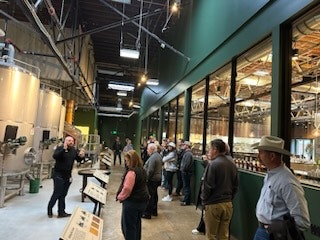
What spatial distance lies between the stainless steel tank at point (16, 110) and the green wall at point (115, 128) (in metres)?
25.5

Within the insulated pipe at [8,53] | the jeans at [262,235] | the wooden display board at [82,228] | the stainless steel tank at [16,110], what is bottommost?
the wooden display board at [82,228]

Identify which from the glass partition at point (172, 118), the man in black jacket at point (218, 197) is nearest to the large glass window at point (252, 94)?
the man in black jacket at point (218, 197)

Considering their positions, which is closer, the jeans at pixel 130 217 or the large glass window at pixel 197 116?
the jeans at pixel 130 217

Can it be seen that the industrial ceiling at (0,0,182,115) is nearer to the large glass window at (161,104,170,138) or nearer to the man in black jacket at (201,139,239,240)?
the large glass window at (161,104,170,138)

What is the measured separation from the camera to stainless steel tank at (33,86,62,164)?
8.44 m

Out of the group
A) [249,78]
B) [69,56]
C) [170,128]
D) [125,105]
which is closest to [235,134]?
[249,78]

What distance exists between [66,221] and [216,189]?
2896 millimetres

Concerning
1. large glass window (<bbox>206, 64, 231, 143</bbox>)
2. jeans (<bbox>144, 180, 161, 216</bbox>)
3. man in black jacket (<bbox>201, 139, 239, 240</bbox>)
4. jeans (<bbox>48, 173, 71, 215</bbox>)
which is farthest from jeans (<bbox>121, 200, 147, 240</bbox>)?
large glass window (<bbox>206, 64, 231, 143</bbox>)

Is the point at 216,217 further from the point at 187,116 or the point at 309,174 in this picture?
the point at 187,116

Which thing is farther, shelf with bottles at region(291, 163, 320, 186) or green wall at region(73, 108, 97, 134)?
green wall at region(73, 108, 97, 134)

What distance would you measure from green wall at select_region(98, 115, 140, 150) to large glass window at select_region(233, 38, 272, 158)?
25993mm

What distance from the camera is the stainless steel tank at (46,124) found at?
27.7 ft

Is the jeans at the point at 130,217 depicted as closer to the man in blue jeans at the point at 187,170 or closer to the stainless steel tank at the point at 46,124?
the man in blue jeans at the point at 187,170

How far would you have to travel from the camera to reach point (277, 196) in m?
2.06
